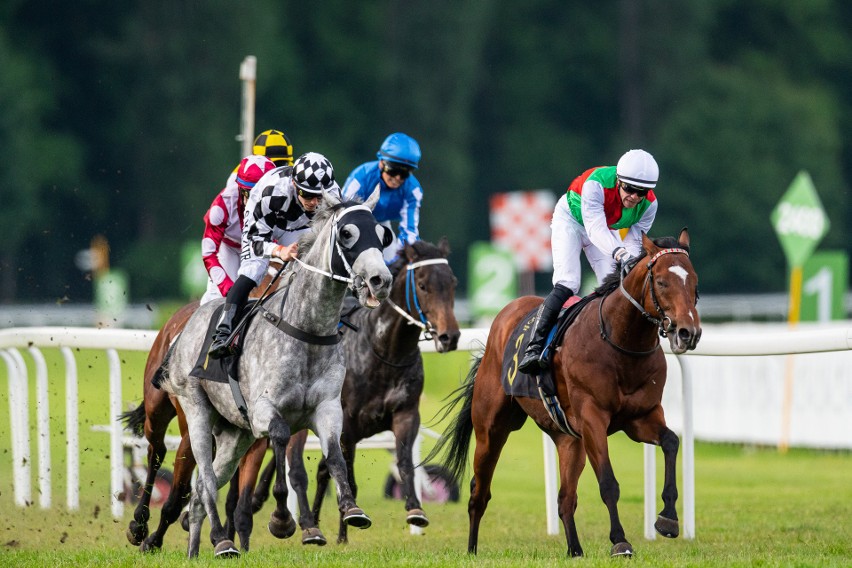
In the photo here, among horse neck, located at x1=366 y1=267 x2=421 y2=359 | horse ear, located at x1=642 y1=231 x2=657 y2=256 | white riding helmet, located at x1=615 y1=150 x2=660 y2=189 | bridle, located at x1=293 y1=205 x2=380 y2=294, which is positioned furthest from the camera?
horse neck, located at x1=366 y1=267 x2=421 y2=359

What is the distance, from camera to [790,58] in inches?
2095

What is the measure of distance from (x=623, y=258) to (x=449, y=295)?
1425 mm

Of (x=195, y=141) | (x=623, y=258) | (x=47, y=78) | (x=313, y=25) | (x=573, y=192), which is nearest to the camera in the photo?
(x=623, y=258)

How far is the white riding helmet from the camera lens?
25.7 ft

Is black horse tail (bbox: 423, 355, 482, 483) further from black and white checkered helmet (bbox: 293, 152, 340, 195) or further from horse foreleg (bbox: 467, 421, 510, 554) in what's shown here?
black and white checkered helmet (bbox: 293, 152, 340, 195)

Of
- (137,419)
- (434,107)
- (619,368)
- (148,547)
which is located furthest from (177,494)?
(434,107)

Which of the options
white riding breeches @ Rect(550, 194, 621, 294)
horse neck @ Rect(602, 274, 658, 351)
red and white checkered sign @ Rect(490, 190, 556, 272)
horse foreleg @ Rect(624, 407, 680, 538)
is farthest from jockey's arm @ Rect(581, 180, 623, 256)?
red and white checkered sign @ Rect(490, 190, 556, 272)

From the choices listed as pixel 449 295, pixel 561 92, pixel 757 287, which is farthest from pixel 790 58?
pixel 449 295

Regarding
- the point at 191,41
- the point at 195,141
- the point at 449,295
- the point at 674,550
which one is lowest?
the point at 674,550

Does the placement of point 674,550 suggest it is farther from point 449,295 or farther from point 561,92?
point 561,92

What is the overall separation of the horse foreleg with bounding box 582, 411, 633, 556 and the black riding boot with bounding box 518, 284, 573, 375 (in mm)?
514

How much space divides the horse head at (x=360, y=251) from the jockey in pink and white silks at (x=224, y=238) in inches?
62.1

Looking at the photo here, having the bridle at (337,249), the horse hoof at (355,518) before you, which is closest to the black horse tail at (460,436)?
the bridle at (337,249)

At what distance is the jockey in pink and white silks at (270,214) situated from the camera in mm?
7664
